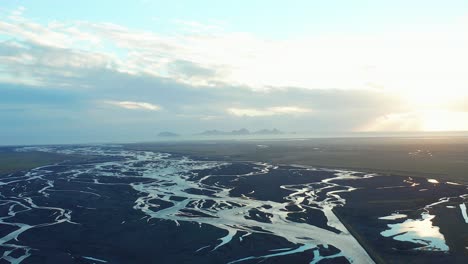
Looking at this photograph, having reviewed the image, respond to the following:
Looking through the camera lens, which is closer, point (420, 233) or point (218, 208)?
point (420, 233)

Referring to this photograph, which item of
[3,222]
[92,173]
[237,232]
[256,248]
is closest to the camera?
[256,248]

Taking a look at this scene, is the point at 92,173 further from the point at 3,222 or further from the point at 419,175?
the point at 419,175

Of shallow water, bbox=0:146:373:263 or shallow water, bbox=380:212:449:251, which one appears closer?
shallow water, bbox=380:212:449:251

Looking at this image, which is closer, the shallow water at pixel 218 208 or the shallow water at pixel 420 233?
the shallow water at pixel 420 233

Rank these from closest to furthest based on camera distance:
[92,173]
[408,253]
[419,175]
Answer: [408,253]
[419,175]
[92,173]

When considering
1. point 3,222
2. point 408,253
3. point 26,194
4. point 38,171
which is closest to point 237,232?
point 408,253

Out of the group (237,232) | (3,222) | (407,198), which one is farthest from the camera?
(407,198)

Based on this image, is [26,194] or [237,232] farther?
[26,194]

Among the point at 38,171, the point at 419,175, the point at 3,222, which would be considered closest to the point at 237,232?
the point at 3,222

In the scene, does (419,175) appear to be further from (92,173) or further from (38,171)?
(38,171)
